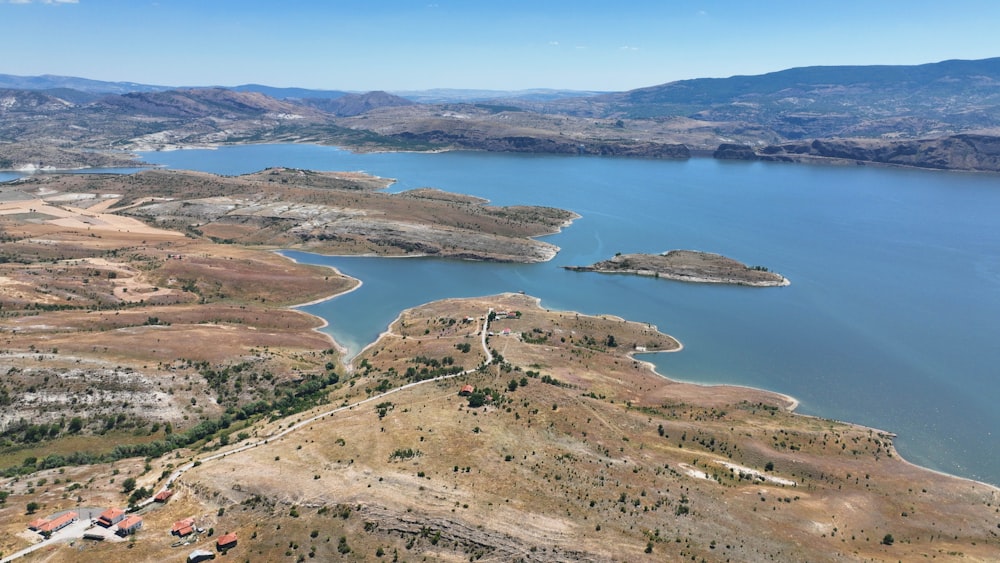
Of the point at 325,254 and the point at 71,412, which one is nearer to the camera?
the point at 71,412

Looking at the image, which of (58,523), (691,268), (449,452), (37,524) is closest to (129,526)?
(58,523)

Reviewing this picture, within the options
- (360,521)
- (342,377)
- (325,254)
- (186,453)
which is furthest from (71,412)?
(325,254)

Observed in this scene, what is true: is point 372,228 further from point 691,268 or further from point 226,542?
point 226,542

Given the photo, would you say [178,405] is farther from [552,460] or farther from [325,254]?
[325,254]

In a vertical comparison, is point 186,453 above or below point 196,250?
below

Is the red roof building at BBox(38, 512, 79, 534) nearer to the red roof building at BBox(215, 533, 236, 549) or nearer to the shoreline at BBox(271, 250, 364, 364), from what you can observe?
the red roof building at BBox(215, 533, 236, 549)

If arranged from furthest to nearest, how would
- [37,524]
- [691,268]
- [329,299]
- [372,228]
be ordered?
[372,228]
[691,268]
[329,299]
[37,524]
